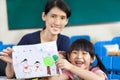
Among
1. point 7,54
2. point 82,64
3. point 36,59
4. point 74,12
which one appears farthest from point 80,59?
point 74,12

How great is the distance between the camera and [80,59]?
4.18 ft

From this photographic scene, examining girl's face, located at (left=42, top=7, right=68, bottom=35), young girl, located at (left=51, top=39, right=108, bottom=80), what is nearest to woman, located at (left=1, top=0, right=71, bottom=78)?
girl's face, located at (left=42, top=7, right=68, bottom=35)

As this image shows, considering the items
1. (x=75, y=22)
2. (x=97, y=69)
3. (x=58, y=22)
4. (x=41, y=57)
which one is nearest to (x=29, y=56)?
(x=41, y=57)

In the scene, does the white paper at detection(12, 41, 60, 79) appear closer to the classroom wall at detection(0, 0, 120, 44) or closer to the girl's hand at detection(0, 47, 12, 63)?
the girl's hand at detection(0, 47, 12, 63)

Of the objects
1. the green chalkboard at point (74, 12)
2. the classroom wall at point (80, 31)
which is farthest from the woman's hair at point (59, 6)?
the classroom wall at point (80, 31)

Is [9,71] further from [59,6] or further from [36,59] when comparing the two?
[59,6]

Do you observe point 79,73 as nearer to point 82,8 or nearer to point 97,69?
point 97,69

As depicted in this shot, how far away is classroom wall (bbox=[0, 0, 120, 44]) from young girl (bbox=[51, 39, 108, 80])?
3270 mm

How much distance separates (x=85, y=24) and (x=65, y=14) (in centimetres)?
330

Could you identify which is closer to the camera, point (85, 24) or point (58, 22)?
point (58, 22)

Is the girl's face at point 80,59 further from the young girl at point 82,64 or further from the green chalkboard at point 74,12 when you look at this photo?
the green chalkboard at point 74,12

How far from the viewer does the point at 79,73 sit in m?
1.18

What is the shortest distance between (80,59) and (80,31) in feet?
11.2

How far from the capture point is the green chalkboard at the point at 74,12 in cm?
446
